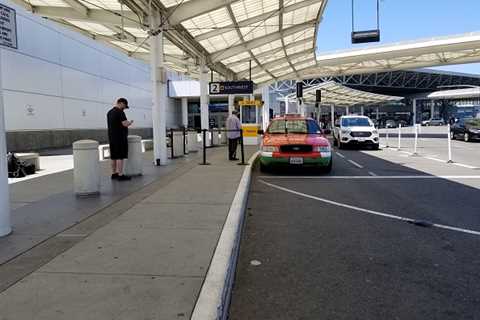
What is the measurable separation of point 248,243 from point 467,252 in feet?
8.52

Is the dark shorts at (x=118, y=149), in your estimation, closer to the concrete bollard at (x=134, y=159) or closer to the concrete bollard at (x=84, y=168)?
the concrete bollard at (x=134, y=159)

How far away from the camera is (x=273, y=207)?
775 centimetres

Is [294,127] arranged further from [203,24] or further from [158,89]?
[203,24]

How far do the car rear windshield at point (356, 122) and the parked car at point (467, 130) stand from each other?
851cm

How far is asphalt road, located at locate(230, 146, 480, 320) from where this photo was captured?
12.1 feet

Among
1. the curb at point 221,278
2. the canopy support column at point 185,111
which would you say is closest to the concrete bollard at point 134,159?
the curb at point 221,278

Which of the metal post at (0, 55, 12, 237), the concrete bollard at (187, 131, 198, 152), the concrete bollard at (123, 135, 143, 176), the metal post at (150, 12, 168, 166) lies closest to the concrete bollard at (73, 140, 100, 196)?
the concrete bollard at (123, 135, 143, 176)

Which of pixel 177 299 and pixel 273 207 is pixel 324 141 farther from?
pixel 177 299

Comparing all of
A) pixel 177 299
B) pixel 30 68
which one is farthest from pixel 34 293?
pixel 30 68

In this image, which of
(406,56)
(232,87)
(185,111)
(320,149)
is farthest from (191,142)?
(185,111)

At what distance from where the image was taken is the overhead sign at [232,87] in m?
18.4

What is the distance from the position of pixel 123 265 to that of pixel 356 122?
2031 centimetres

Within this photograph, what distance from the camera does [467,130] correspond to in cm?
2731

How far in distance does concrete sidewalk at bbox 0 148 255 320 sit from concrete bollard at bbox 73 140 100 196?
0.96 metres
